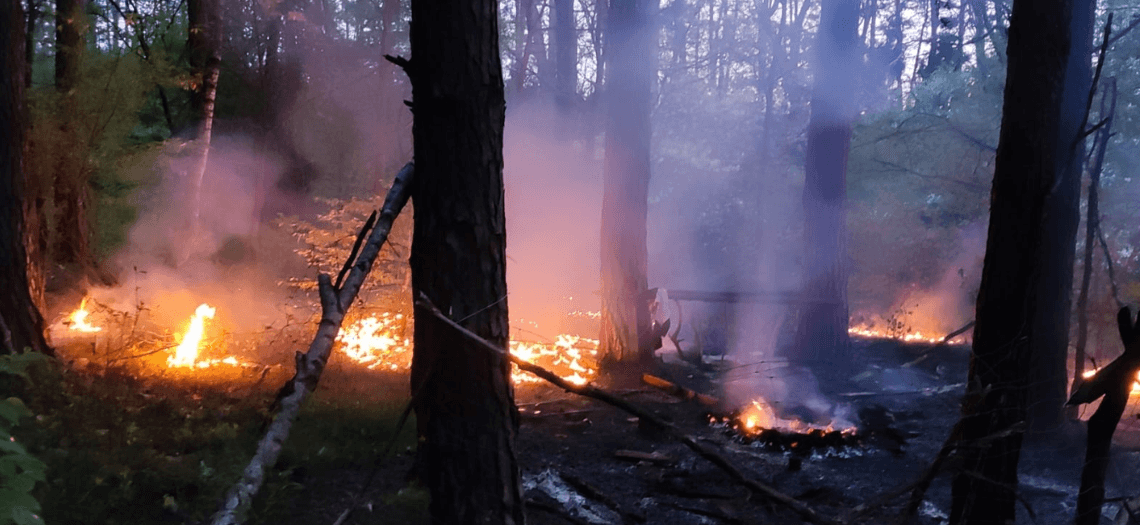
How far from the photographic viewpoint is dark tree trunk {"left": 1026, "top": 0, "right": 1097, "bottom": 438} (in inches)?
357

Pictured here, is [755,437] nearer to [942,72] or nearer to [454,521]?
[454,521]

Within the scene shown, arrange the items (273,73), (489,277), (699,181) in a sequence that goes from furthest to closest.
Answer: (699,181) < (273,73) < (489,277)

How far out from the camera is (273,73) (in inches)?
892

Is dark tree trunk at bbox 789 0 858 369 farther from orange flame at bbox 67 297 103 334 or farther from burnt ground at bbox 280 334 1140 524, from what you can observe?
orange flame at bbox 67 297 103 334

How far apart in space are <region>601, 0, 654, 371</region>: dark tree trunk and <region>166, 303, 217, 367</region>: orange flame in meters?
6.63

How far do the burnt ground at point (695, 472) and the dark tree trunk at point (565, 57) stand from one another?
2474cm

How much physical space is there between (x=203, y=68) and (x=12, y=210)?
1073cm

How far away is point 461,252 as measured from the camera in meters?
3.71

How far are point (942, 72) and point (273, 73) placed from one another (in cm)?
2155

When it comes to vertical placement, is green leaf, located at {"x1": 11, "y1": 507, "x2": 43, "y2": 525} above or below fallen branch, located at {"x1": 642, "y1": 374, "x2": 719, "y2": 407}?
above

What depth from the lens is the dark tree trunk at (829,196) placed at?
1536 cm

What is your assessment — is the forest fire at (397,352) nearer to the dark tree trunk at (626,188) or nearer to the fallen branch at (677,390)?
the dark tree trunk at (626,188)

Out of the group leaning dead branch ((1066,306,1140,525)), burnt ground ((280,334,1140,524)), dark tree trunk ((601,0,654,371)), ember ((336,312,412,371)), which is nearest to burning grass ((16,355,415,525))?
burnt ground ((280,334,1140,524))

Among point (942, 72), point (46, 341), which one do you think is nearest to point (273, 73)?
point (46, 341)
